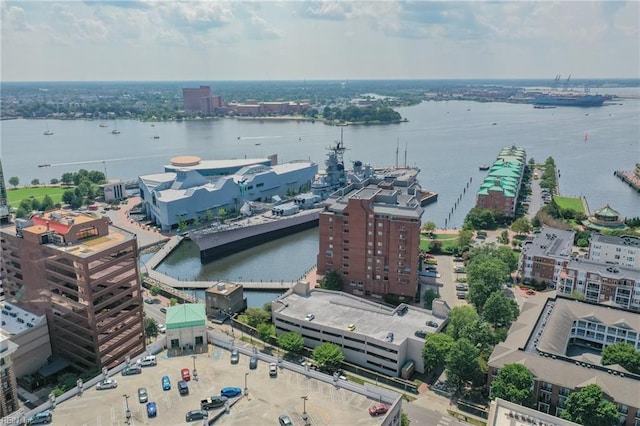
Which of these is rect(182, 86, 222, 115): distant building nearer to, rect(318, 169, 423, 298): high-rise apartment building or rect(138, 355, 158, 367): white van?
rect(318, 169, 423, 298): high-rise apartment building

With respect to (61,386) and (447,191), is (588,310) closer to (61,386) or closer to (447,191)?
(61,386)

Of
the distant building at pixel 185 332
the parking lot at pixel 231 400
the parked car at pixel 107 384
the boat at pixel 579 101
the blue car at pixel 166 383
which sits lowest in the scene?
the parking lot at pixel 231 400

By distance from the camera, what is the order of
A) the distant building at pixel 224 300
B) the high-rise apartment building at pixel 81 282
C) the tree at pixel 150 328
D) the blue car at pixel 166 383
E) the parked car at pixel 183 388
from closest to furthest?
the parked car at pixel 183 388 < the blue car at pixel 166 383 < the high-rise apartment building at pixel 81 282 < the tree at pixel 150 328 < the distant building at pixel 224 300

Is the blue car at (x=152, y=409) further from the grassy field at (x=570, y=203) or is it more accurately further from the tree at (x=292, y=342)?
the grassy field at (x=570, y=203)

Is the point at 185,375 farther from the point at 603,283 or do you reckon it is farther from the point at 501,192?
the point at 501,192

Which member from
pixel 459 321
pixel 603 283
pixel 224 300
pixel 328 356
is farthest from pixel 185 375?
pixel 603 283

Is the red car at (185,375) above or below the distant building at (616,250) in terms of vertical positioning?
above

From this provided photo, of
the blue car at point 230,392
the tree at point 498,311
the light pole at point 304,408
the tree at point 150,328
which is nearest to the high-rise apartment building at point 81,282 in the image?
the tree at point 150,328

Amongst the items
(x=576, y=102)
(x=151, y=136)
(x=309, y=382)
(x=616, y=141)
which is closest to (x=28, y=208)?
(x=309, y=382)
